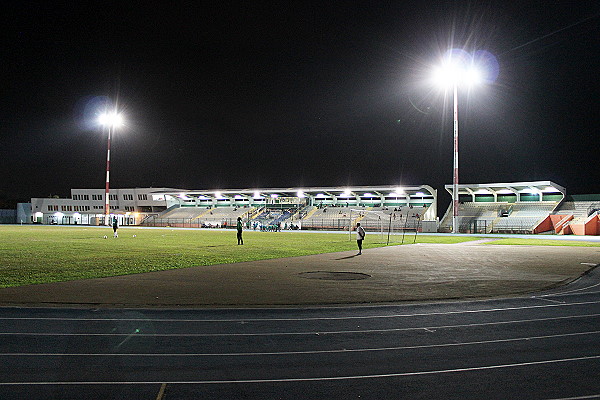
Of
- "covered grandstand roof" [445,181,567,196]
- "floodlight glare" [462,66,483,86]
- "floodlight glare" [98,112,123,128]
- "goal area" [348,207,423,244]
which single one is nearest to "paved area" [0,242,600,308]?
"floodlight glare" [462,66,483,86]

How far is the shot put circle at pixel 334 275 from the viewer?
1520 cm

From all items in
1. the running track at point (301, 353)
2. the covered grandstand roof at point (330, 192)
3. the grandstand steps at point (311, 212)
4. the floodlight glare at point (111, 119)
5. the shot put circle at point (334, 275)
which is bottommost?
the shot put circle at point (334, 275)

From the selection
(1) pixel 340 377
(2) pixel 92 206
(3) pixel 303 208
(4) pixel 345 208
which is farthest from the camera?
(2) pixel 92 206

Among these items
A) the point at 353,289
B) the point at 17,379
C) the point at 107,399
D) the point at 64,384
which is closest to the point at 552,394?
the point at 107,399

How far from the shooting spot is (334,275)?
1598 cm

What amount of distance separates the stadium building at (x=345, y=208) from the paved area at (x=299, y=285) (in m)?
30.2

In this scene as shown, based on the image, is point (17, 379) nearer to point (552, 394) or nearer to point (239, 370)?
point (239, 370)

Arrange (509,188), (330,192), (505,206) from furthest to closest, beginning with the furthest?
(330,192) < (505,206) < (509,188)

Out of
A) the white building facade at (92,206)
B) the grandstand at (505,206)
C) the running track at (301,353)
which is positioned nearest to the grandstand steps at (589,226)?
the grandstand at (505,206)

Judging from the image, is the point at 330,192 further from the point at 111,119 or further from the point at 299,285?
the point at 299,285

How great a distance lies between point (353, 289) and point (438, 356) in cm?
611

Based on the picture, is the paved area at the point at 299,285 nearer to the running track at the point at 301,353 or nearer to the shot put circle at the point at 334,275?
the shot put circle at the point at 334,275

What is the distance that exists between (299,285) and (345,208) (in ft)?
217

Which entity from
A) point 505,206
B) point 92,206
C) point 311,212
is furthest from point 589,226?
point 92,206
